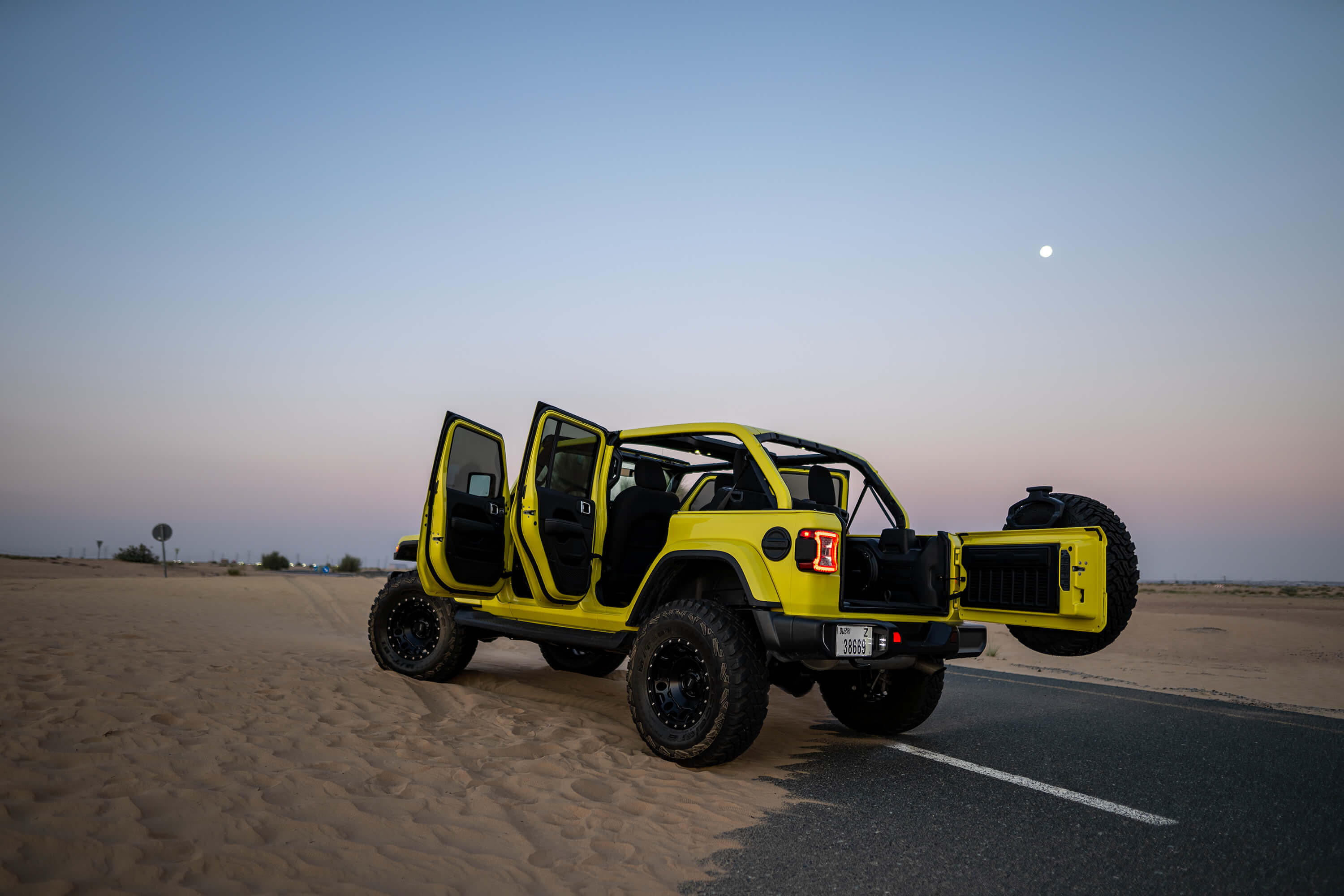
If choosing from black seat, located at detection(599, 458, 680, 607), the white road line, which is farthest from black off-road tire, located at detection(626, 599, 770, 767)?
the white road line

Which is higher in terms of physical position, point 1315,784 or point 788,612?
point 788,612

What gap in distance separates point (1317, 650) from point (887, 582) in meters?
15.7

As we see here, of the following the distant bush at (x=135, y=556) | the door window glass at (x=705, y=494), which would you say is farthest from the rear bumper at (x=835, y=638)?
the distant bush at (x=135, y=556)

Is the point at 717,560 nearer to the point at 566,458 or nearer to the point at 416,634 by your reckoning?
the point at 566,458

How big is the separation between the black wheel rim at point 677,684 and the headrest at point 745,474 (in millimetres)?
1290

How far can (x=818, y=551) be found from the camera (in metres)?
4.64

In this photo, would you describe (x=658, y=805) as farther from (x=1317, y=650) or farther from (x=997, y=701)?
(x=1317, y=650)

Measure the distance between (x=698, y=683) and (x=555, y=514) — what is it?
1.95 meters

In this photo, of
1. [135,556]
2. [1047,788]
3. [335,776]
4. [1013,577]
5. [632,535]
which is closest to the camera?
[335,776]

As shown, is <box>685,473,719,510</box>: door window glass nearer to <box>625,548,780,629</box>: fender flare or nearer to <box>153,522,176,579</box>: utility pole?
<box>625,548,780,629</box>: fender flare

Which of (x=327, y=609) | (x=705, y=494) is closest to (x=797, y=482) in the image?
(x=705, y=494)

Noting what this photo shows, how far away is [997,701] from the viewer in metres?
8.14

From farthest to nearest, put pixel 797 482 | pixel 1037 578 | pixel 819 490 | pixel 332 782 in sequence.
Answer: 1. pixel 797 482
2. pixel 819 490
3. pixel 1037 578
4. pixel 332 782

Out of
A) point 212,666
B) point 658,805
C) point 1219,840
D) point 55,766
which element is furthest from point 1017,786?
point 212,666
